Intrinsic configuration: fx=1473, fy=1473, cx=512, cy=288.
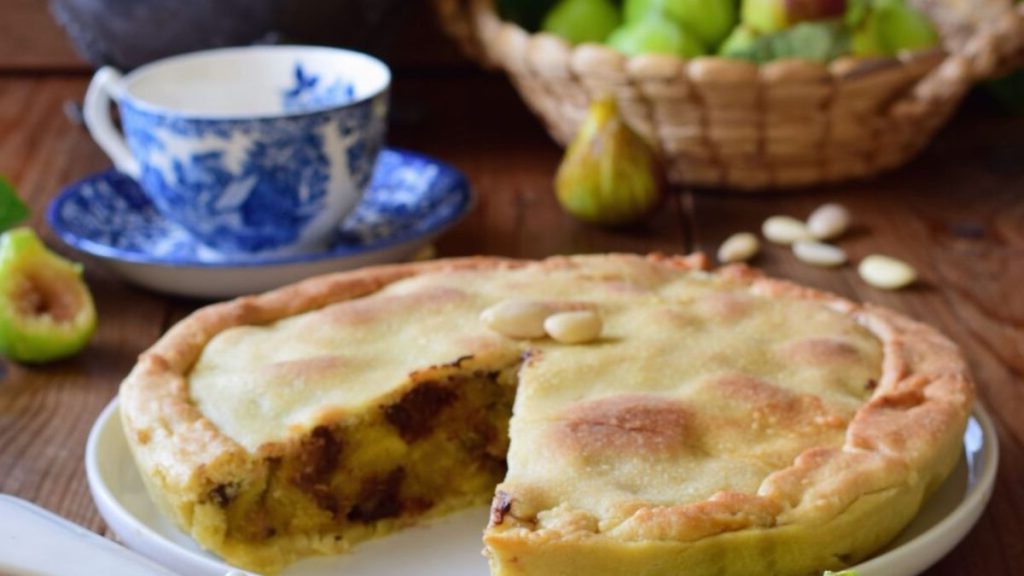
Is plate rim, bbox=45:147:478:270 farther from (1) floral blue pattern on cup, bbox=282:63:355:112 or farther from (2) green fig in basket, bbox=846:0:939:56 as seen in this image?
(2) green fig in basket, bbox=846:0:939:56

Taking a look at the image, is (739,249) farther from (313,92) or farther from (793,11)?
(313,92)

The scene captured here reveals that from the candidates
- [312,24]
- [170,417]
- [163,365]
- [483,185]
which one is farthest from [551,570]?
[312,24]

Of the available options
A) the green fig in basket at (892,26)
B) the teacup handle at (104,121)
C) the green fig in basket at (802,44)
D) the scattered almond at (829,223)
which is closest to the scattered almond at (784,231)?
the scattered almond at (829,223)

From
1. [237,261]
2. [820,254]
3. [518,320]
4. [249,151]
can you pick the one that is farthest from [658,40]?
[518,320]

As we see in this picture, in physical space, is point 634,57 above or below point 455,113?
above

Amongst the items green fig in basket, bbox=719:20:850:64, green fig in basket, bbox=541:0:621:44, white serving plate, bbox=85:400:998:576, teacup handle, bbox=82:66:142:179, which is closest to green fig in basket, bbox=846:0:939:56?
green fig in basket, bbox=719:20:850:64

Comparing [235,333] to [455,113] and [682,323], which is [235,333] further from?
[455,113]
